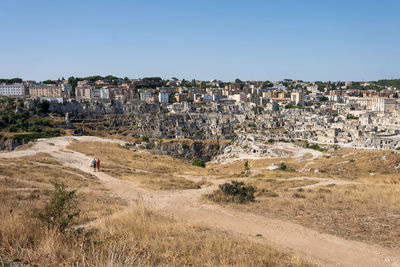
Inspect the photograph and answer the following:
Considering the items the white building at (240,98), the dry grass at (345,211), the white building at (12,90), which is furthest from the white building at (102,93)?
the dry grass at (345,211)

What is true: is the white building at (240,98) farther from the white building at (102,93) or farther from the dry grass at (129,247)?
the dry grass at (129,247)

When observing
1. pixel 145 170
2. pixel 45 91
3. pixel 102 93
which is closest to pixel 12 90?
pixel 45 91

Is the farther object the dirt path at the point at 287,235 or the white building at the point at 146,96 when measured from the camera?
the white building at the point at 146,96

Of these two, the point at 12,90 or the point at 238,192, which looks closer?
the point at 238,192

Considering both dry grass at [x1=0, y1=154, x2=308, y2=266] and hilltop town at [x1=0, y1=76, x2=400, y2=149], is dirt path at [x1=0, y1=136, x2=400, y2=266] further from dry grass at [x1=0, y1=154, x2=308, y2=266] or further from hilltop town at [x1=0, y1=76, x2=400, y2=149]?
hilltop town at [x1=0, y1=76, x2=400, y2=149]

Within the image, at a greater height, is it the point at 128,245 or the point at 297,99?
the point at 297,99

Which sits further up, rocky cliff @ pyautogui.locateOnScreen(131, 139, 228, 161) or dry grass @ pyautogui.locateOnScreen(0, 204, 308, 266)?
dry grass @ pyautogui.locateOnScreen(0, 204, 308, 266)

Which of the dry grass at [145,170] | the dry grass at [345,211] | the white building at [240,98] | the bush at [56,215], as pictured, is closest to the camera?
the bush at [56,215]

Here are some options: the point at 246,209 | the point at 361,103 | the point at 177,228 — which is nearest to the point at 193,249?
the point at 177,228

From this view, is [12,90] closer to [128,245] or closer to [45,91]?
[45,91]

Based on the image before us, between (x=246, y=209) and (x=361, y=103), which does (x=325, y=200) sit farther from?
(x=361, y=103)

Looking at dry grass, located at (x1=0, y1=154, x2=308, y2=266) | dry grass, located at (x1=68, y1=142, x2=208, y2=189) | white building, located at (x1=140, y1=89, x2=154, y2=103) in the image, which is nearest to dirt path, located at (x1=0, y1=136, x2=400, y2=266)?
dry grass, located at (x1=0, y1=154, x2=308, y2=266)

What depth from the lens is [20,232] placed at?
5172 millimetres

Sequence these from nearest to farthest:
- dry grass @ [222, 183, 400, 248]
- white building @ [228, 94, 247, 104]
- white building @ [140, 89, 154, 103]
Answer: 1. dry grass @ [222, 183, 400, 248]
2. white building @ [140, 89, 154, 103]
3. white building @ [228, 94, 247, 104]
